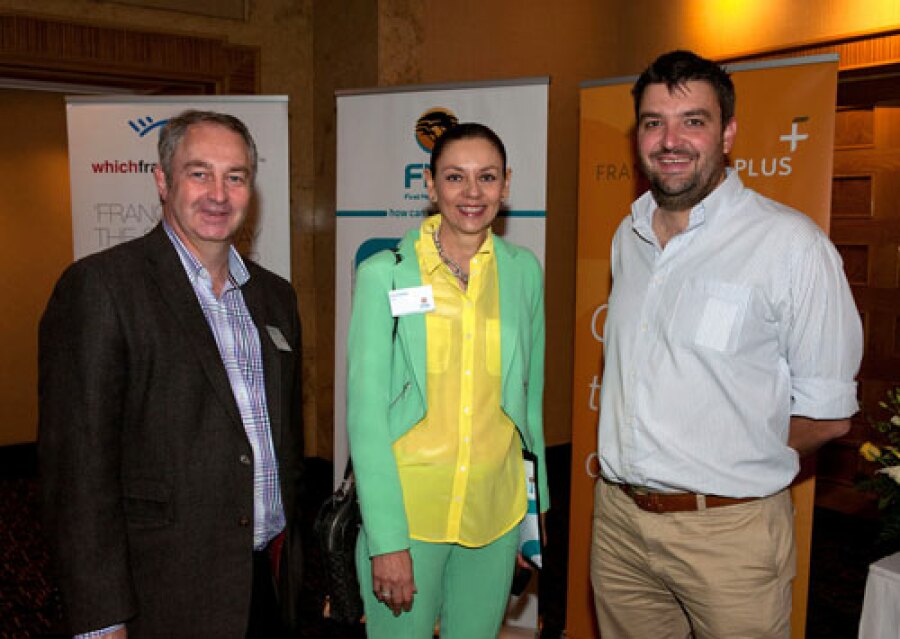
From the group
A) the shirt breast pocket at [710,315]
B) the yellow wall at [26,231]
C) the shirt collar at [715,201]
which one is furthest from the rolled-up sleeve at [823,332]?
the yellow wall at [26,231]

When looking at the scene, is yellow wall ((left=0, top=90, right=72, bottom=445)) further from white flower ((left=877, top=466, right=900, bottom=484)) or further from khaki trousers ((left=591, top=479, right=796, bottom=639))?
white flower ((left=877, top=466, right=900, bottom=484))

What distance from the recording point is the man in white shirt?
5.81 feet

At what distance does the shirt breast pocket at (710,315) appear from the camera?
1787mm

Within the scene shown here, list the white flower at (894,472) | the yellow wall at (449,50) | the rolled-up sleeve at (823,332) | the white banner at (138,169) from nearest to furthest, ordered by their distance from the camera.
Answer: the rolled-up sleeve at (823,332) < the white flower at (894,472) < the white banner at (138,169) < the yellow wall at (449,50)

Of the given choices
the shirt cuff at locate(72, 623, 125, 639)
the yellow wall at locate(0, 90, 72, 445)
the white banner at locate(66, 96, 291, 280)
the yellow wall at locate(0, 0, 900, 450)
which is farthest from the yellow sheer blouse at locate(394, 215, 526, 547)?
the yellow wall at locate(0, 90, 72, 445)

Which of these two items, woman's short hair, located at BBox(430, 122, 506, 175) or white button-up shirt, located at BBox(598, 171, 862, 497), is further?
woman's short hair, located at BBox(430, 122, 506, 175)

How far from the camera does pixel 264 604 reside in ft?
6.21

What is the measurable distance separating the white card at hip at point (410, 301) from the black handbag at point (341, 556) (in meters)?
0.49

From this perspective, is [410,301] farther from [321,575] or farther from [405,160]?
[321,575]

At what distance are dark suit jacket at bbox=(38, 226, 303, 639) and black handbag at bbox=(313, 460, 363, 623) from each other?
280 mm

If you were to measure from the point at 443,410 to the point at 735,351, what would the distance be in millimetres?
716

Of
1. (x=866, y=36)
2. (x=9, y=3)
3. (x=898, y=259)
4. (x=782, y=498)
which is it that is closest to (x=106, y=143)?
(x=9, y=3)

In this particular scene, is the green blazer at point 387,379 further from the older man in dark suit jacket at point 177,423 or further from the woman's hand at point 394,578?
the older man in dark suit jacket at point 177,423

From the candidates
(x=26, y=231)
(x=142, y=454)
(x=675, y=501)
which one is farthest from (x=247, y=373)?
(x=26, y=231)
